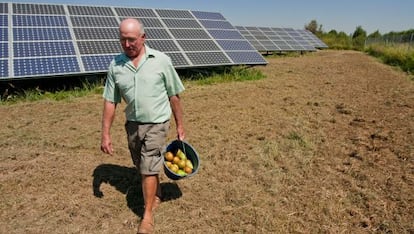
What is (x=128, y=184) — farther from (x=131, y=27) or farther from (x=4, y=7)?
(x=4, y=7)

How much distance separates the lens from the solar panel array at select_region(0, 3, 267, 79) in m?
7.71

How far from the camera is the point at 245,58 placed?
10.6m

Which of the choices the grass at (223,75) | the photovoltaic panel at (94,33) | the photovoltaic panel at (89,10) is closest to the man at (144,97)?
the grass at (223,75)

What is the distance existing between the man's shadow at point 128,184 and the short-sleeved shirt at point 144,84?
0.99 meters

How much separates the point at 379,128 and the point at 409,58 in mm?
9838

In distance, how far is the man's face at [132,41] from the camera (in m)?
2.54

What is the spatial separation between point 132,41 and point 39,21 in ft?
26.3

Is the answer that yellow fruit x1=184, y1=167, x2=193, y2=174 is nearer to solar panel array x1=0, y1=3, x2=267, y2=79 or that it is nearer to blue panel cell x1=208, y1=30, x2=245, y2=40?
solar panel array x1=0, y1=3, x2=267, y2=79

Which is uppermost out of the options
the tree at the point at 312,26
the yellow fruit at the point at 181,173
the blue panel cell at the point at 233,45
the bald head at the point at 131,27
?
the tree at the point at 312,26

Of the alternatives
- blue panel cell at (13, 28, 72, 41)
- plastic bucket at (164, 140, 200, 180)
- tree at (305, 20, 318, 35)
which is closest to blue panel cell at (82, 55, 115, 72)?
blue panel cell at (13, 28, 72, 41)

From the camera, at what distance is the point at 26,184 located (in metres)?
3.63

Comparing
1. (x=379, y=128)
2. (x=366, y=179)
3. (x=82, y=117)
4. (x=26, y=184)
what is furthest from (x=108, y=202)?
(x=379, y=128)

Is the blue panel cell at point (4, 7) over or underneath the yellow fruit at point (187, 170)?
over

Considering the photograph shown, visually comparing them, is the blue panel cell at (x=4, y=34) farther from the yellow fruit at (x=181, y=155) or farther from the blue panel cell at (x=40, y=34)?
the yellow fruit at (x=181, y=155)
